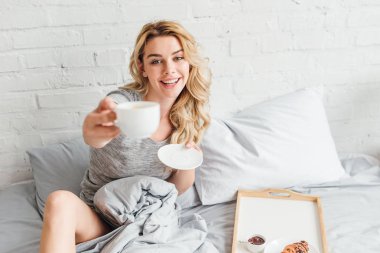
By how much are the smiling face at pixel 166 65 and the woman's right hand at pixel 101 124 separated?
29 cm

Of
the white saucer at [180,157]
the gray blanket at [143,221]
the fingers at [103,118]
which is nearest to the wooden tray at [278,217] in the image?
the gray blanket at [143,221]

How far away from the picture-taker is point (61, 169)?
4.88ft

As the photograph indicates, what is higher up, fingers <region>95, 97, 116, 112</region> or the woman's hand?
fingers <region>95, 97, 116, 112</region>

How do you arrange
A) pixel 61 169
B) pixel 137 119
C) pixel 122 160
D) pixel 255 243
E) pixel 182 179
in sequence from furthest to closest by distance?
pixel 61 169 → pixel 182 179 → pixel 122 160 → pixel 255 243 → pixel 137 119

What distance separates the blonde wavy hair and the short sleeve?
0.02m

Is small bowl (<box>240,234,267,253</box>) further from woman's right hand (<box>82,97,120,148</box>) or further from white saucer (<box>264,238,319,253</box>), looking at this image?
woman's right hand (<box>82,97,120,148</box>)

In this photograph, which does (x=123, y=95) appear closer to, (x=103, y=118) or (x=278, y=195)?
(x=103, y=118)

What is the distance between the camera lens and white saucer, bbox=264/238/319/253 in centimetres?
116

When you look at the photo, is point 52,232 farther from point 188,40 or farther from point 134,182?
point 188,40

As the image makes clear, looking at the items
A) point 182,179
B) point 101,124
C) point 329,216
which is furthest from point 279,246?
point 101,124

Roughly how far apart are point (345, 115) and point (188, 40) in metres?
0.87

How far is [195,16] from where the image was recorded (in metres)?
1.53

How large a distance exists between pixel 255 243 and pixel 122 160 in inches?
18.0

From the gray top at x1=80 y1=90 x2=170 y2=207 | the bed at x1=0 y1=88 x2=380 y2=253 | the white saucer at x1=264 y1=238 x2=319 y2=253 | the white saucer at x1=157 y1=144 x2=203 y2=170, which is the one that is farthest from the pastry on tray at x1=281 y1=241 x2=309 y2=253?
the gray top at x1=80 y1=90 x2=170 y2=207
